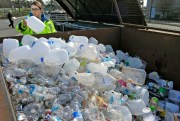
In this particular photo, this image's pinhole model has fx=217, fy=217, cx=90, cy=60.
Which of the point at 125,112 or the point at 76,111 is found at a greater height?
the point at 76,111

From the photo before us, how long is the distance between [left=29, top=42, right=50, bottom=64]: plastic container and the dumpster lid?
2.83 meters

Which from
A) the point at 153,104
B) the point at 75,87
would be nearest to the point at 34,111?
the point at 75,87

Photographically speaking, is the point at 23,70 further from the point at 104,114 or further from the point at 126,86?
the point at 126,86

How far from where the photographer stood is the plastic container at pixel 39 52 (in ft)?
6.98

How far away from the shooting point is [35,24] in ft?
9.09

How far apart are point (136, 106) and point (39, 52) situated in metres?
1.07

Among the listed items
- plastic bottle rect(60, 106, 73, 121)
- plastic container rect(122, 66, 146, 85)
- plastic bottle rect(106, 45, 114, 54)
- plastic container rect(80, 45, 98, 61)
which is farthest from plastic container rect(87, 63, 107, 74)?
plastic bottle rect(106, 45, 114, 54)

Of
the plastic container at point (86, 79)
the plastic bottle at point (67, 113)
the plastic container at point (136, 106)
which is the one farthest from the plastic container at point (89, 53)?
the plastic bottle at point (67, 113)

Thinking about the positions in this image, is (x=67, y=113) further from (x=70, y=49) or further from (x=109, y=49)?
(x=109, y=49)

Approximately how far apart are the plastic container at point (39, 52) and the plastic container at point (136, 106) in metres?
0.95

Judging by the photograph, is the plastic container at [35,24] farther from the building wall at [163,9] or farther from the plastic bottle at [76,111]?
the building wall at [163,9]

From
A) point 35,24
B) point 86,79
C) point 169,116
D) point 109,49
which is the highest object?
point 35,24

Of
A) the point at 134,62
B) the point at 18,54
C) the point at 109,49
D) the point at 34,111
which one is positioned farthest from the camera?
the point at 109,49

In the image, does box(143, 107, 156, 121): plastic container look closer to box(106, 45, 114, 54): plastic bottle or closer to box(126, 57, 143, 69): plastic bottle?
box(126, 57, 143, 69): plastic bottle
